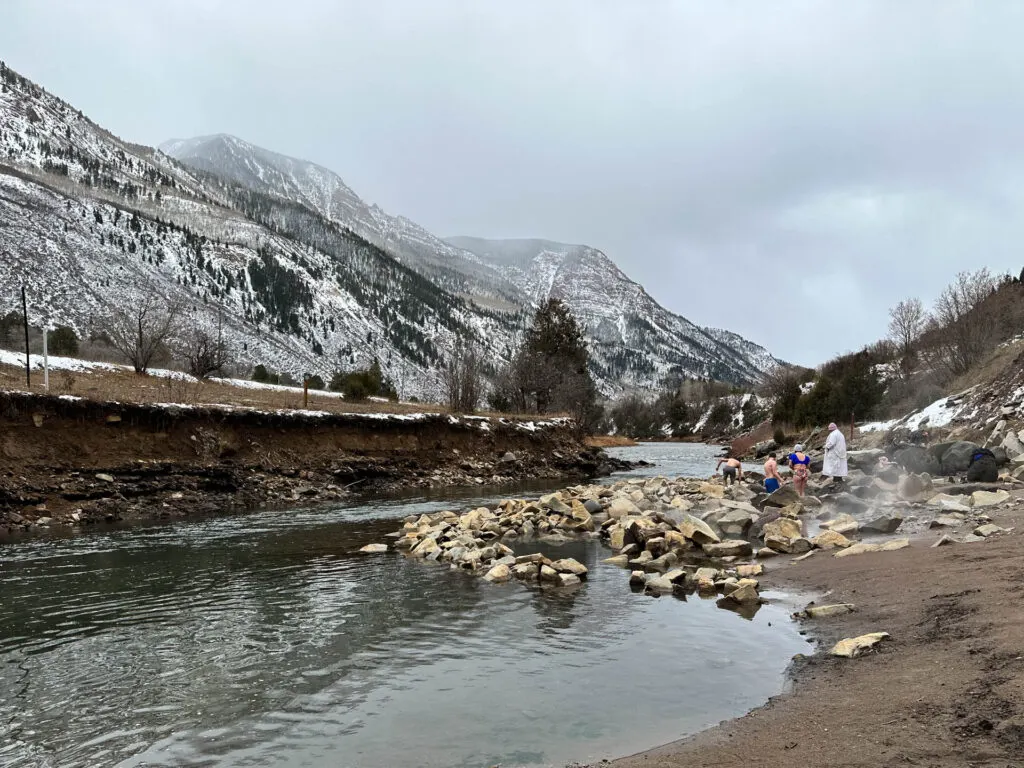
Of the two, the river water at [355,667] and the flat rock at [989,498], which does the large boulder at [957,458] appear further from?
the river water at [355,667]

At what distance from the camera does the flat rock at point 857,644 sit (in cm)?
683

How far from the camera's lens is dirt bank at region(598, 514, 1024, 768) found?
4.32 meters

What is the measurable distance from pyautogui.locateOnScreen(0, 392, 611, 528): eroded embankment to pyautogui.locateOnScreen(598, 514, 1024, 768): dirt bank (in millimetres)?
20263

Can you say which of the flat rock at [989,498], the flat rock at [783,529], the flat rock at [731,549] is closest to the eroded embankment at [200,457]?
the flat rock at [731,549]

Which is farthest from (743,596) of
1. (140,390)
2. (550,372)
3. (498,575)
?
(550,372)

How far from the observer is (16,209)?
121438 mm

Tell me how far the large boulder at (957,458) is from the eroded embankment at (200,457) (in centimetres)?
2069

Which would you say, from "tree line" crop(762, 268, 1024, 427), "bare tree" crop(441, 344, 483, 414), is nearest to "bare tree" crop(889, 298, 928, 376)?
"tree line" crop(762, 268, 1024, 427)

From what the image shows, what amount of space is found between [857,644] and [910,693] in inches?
67.8

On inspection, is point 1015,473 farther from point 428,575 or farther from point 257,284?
point 257,284

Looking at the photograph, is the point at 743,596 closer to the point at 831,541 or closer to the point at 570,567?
the point at 570,567

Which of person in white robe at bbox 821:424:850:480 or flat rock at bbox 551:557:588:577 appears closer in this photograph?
flat rock at bbox 551:557:588:577

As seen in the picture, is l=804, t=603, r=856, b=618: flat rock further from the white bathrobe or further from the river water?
the white bathrobe

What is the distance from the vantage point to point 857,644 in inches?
273
